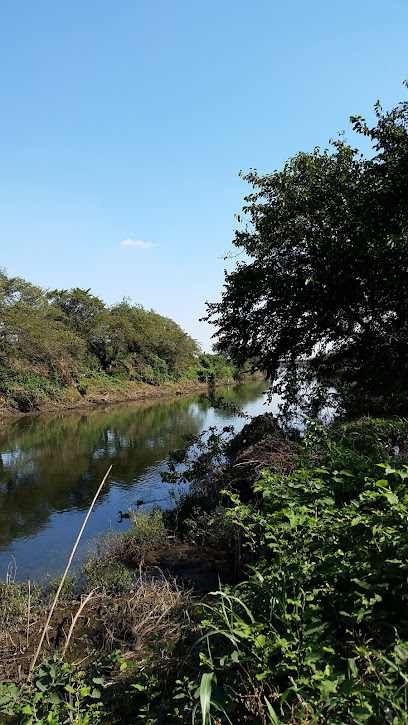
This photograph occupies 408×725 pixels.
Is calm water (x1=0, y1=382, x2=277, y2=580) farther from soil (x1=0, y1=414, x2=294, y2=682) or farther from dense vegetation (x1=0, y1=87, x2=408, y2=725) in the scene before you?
soil (x1=0, y1=414, x2=294, y2=682)

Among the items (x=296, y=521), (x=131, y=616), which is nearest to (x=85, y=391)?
(x=131, y=616)

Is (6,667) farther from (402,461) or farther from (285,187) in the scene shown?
(285,187)

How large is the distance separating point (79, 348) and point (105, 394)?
4607 millimetres

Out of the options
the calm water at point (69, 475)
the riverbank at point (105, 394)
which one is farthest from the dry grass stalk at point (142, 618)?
the riverbank at point (105, 394)

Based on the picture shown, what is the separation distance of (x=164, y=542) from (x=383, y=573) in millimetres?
7515

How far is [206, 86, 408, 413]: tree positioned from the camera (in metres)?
10.1

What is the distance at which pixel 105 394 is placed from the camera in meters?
37.9

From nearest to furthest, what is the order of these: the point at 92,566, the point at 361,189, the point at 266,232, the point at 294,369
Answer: the point at 92,566 → the point at 361,189 → the point at 266,232 → the point at 294,369

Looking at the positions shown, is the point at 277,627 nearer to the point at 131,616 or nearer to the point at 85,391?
the point at 131,616

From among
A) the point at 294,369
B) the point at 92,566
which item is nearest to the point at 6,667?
the point at 92,566

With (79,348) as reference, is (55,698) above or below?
below

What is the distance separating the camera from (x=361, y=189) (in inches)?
417

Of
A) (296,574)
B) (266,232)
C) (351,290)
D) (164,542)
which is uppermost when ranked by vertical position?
(266,232)

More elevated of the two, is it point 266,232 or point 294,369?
point 266,232
